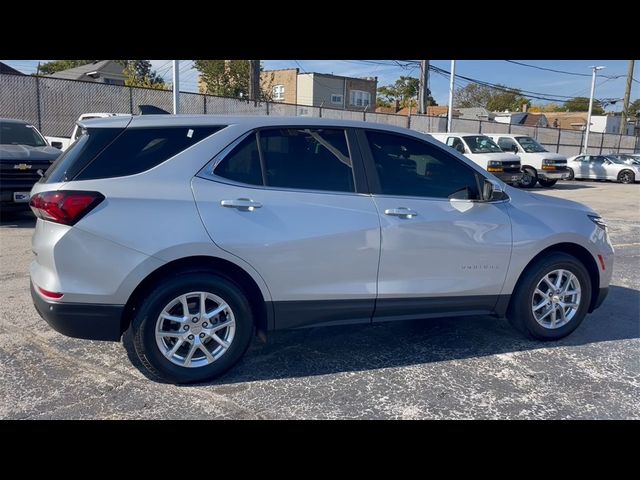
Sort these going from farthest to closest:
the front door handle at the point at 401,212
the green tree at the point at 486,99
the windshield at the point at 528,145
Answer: the green tree at the point at 486,99
the windshield at the point at 528,145
the front door handle at the point at 401,212

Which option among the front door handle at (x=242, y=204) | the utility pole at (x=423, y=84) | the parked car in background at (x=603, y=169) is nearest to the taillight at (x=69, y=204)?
the front door handle at (x=242, y=204)

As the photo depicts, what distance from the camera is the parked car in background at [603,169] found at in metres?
24.1

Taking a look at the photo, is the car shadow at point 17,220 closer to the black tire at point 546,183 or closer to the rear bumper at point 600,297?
the rear bumper at point 600,297

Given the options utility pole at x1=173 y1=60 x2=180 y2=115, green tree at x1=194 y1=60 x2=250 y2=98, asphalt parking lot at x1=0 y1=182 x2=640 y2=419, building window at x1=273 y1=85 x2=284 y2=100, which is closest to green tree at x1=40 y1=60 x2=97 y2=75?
building window at x1=273 y1=85 x2=284 y2=100

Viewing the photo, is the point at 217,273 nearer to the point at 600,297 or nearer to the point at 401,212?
the point at 401,212

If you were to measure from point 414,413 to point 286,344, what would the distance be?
1.38 metres

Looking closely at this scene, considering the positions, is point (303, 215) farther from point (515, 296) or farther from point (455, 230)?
point (515, 296)

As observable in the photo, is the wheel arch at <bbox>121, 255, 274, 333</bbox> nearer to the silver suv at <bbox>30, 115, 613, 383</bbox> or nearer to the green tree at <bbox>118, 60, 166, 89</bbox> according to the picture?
the silver suv at <bbox>30, 115, 613, 383</bbox>

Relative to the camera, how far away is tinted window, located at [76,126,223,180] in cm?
322

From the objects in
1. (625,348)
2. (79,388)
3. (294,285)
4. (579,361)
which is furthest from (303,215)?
(625,348)

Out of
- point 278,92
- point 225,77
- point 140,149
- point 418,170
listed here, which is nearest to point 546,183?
point 418,170

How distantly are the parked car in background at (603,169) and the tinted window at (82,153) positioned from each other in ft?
81.6

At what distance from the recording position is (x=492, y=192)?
3994mm

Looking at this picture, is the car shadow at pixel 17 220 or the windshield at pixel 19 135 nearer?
the car shadow at pixel 17 220
